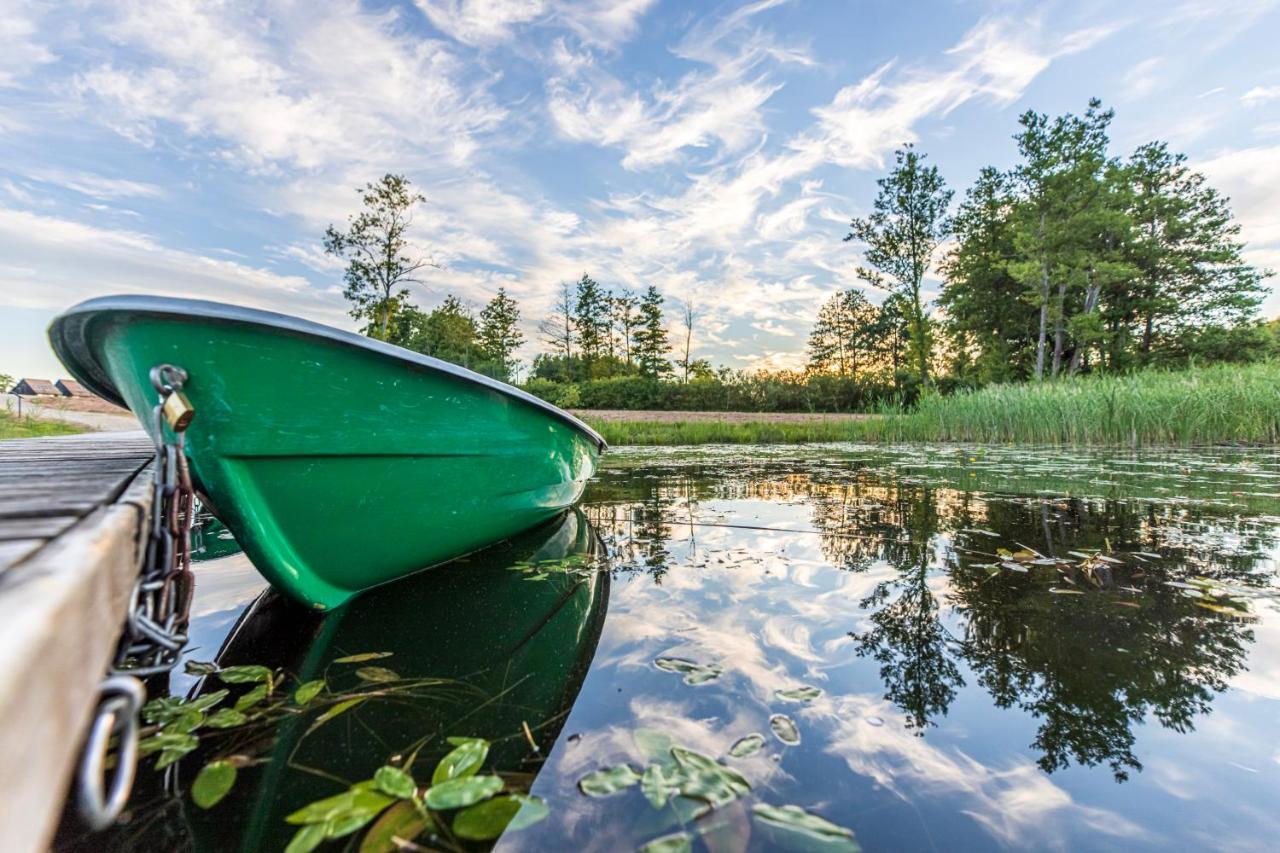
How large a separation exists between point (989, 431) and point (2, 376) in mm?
23793

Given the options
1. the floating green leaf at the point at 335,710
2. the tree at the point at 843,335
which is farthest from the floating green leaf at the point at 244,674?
the tree at the point at 843,335

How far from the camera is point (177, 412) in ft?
3.78

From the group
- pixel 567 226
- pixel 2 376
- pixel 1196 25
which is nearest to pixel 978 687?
pixel 567 226

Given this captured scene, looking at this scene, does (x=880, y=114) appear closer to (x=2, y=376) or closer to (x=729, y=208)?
(x=729, y=208)

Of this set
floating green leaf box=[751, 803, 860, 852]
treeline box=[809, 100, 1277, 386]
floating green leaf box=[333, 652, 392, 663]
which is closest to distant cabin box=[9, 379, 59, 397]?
floating green leaf box=[333, 652, 392, 663]

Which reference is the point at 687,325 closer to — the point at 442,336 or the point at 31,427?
the point at 442,336

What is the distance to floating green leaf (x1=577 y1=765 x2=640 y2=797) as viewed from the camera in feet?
2.77

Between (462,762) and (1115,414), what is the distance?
33.3 feet

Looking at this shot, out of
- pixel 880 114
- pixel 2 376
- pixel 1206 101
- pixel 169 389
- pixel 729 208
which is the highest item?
pixel 1206 101

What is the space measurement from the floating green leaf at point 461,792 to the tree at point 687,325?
3217cm

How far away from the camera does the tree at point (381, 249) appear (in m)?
15.8

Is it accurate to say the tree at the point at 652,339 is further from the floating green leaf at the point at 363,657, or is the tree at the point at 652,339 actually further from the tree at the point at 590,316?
the floating green leaf at the point at 363,657

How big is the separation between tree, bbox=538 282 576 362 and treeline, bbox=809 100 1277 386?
17.6 meters

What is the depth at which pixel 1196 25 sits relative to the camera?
11.6m
